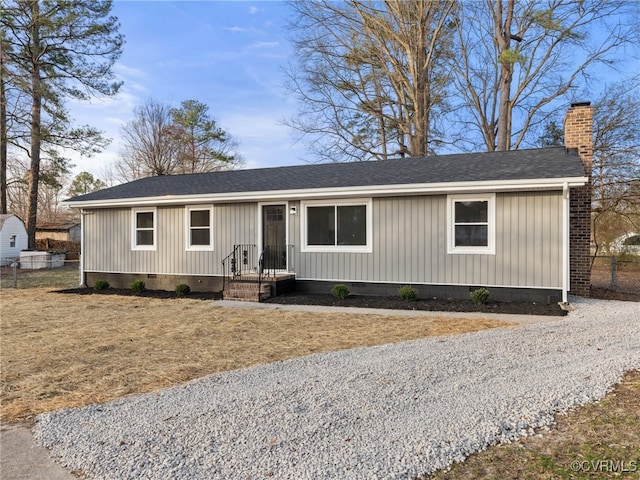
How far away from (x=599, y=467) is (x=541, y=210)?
690cm

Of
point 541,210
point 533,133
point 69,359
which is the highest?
point 533,133

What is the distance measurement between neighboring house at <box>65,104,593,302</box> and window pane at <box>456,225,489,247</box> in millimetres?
21

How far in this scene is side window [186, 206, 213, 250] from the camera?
1120 centimetres

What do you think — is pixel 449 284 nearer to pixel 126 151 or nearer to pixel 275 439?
pixel 275 439

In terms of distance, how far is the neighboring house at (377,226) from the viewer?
27.6 ft

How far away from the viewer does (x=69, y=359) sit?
4.91 m

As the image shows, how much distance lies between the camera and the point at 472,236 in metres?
8.89

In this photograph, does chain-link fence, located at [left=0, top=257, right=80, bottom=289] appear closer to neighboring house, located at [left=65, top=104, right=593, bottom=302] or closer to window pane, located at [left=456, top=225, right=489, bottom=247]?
neighboring house, located at [left=65, top=104, right=593, bottom=302]

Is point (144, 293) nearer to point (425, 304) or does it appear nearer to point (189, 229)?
point (189, 229)

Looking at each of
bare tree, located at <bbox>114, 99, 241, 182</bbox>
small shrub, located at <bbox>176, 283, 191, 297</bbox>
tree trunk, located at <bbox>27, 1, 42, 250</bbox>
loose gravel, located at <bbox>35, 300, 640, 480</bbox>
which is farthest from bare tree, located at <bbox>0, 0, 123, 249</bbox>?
loose gravel, located at <bbox>35, 300, 640, 480</bbox>

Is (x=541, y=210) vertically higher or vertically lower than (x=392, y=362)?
higher

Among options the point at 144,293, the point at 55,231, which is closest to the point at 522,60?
the point at 144,293

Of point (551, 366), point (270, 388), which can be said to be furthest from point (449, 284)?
point (270, 388)

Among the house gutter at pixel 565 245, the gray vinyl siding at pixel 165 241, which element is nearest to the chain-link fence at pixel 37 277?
the gray vinyl siding at pixel 165 241
